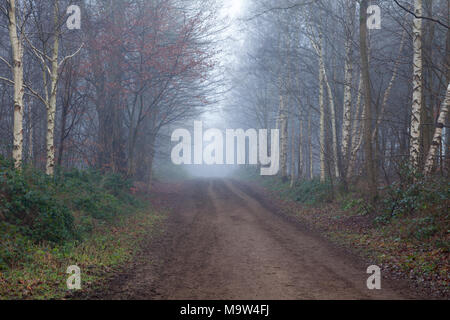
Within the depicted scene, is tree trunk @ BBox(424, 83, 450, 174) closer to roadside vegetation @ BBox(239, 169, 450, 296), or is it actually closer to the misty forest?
the misty forest

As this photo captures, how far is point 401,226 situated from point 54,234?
8862 mm

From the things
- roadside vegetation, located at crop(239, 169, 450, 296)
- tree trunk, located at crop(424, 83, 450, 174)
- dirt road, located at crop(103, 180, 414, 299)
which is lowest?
dirt road, located at crop(103, 180, 414, 299)

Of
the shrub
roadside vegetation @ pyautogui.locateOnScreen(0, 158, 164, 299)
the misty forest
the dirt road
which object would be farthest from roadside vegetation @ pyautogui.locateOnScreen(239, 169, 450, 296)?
the shrub

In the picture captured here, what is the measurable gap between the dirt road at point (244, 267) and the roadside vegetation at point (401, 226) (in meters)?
0.71

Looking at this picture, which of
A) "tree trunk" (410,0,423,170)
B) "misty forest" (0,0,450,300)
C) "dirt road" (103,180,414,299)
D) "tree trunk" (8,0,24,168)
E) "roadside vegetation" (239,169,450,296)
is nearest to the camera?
"dirt road" (103,180,414,299)

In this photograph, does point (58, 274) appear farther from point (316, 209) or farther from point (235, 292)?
point (316, 209)

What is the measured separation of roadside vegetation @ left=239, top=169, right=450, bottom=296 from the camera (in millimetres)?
7523

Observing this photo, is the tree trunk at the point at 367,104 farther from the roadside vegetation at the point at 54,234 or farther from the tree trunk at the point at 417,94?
the roadside vegetation at the point at 54,234

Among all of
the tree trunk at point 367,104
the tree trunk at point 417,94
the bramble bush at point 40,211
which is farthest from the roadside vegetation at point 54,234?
the tree trunk at point 417,94

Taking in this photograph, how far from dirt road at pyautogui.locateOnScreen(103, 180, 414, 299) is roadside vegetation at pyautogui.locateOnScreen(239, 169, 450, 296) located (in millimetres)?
708

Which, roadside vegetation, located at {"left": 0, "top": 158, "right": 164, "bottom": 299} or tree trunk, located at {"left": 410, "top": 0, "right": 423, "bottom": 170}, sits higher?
tree trunk, located at {"left": 410, "top": 0, "right": 423, "bottom": 170}

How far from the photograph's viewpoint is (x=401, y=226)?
10.3 metres

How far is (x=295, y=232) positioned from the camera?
39.7ft
